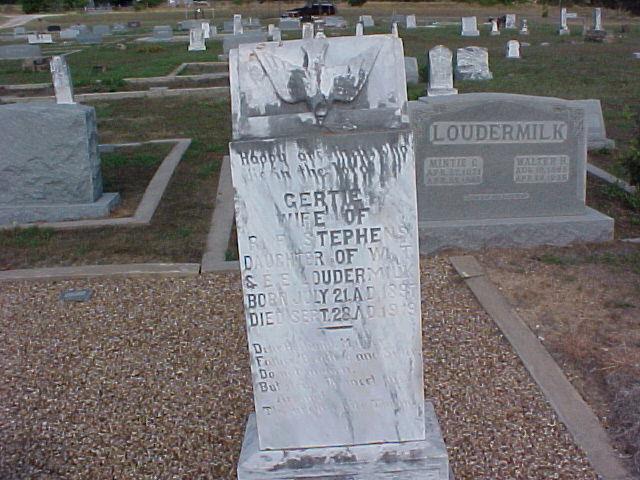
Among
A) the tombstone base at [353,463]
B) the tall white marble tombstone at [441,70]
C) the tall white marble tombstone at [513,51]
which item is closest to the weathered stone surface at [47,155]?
the tall white marble tombstone at [441,70]

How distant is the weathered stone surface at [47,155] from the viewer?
7781 millimetres

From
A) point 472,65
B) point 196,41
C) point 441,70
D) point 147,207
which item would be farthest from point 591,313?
point 196,41

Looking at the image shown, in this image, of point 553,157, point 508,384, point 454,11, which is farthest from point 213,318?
point 454,11

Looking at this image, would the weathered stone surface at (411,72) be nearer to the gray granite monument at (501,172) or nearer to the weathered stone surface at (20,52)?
the gray granite monument at (501,172)

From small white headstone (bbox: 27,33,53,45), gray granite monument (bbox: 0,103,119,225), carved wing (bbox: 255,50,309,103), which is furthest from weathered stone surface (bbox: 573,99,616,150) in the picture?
small white headstone (bbox: 27,33,53,45)

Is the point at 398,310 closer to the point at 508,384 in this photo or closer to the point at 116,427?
the point at 508,384

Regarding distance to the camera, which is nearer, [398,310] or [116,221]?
[398,310]

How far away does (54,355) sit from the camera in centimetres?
485

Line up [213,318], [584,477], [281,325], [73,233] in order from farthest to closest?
[73,233] → [213,318] → [584,477] → [281,325]

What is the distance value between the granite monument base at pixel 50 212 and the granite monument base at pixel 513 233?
3.51 m

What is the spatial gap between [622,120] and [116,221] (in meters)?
8.52

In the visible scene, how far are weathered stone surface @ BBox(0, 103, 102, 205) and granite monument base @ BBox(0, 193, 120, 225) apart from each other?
0.34ft

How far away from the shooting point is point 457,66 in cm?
1741

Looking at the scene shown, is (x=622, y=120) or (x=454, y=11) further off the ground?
(x=454, y=11)
